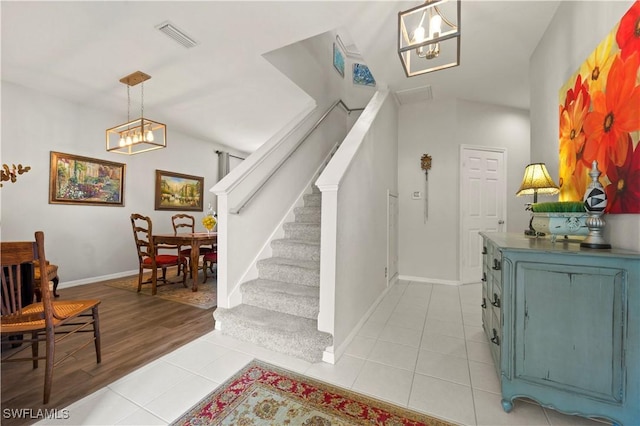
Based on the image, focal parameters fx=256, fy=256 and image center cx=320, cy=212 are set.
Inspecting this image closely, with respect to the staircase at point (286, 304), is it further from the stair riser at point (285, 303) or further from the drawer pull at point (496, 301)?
the drawer pull at point (496, 301)

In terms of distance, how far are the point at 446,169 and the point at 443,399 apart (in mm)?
3337

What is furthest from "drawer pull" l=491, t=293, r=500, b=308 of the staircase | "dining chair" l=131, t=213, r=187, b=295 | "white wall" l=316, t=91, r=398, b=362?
"dining chair" l=131, t=213, r=187, b=295

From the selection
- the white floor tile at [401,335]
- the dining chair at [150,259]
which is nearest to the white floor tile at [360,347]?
the white floor tile at [401,335]

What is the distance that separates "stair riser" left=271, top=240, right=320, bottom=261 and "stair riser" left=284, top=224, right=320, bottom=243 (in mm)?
201

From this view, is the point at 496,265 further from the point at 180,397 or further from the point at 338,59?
the point at 338,59

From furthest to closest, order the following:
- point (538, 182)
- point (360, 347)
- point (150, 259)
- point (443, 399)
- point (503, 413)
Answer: point (150, 259), point (360, 347), point (538, 182), point (443, 399), point (503, 413)

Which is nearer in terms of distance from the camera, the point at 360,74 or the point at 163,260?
the point at 163,260

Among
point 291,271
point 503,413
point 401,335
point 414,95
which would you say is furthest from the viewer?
point 414,95

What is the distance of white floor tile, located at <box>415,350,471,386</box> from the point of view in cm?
174

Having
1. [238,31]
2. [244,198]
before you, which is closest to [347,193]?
[244,198]

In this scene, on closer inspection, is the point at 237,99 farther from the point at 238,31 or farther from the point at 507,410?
the point at 507,410

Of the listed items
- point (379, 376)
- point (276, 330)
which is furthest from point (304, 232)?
point (379, 376)

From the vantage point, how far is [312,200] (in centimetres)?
367

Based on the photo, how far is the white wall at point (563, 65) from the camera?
1400mm
